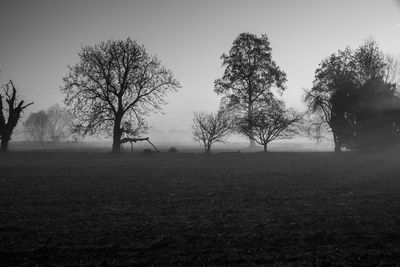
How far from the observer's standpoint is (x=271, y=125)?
123 ft

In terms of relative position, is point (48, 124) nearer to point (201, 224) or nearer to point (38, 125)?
point (38, 125)

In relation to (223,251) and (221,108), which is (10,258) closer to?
Result: (223,251)

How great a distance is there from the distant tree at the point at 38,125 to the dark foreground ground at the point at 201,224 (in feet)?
299

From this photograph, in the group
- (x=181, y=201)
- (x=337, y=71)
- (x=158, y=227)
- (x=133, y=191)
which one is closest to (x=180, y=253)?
(x=158, y=227)

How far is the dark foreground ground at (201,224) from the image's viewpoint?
6.09 meters

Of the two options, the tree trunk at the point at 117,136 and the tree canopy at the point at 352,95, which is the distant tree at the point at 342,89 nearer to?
the tree canopy at the point at 352,95

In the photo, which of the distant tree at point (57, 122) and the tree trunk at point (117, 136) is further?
the distant tree at point (57, 122)

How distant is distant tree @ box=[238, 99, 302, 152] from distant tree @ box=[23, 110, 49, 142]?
78681mm

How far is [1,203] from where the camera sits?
11.1 m

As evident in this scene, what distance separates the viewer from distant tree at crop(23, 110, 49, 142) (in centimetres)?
9719

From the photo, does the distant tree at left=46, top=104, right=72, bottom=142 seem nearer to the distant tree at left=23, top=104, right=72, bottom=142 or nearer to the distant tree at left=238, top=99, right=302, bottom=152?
the distant tree at left=23, top=104, right=72, bottom=142

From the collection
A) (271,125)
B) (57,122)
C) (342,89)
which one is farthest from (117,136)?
(57,122)

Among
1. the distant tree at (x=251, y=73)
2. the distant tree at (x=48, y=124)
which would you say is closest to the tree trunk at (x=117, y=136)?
the distant tree at (x=251, y=73)

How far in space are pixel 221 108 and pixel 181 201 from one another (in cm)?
3194
